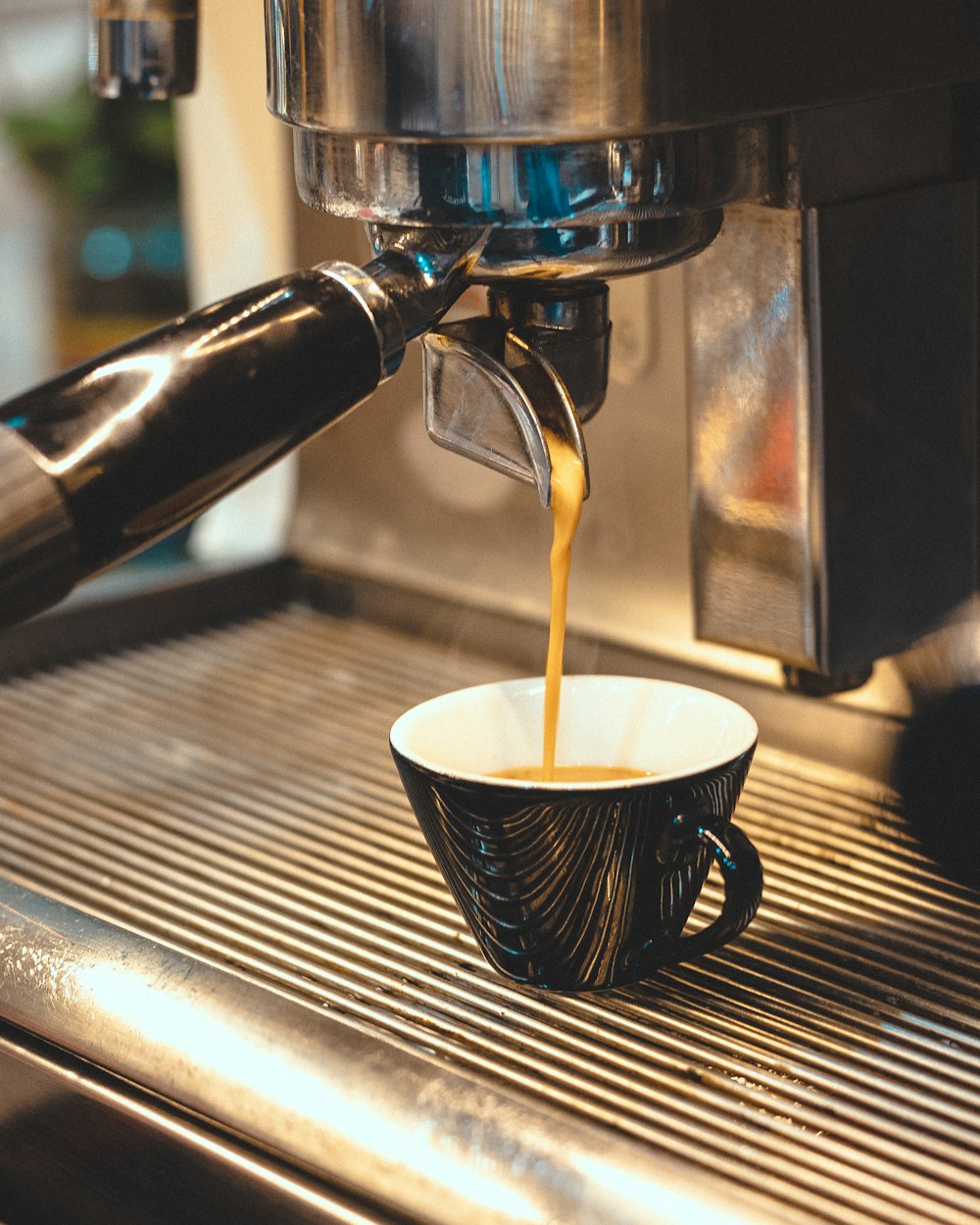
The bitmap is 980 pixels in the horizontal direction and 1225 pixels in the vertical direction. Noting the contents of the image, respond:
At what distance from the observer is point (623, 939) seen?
40 centimetres

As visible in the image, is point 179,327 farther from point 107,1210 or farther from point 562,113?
point 107,1210

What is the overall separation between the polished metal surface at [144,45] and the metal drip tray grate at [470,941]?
0.74ft

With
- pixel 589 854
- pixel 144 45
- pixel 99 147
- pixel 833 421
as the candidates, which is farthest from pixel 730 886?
pixel 99 147

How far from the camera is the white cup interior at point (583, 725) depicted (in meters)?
0.44

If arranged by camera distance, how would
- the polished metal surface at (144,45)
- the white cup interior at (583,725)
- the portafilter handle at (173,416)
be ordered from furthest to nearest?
the polished metal surface at (144,45) → the white cup interior at (583,725) → the portafilter handle at (173,416)

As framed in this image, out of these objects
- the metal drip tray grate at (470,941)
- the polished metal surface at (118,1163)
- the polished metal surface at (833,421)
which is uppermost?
the polished metal surface at (833,421)

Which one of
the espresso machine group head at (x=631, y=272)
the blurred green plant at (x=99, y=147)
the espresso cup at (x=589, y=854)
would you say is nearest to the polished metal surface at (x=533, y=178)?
the espresso machine group head at (x=631, y=272)

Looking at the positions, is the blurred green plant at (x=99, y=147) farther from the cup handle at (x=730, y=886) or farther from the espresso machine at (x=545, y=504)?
the cup handle at (x=730, y=886)

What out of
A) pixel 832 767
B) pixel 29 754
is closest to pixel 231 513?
pixel 29 754

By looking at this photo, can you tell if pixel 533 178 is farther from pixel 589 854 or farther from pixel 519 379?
pixel 589 854

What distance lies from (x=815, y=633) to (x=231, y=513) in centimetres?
41

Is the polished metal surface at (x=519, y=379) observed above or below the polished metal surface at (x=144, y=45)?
below

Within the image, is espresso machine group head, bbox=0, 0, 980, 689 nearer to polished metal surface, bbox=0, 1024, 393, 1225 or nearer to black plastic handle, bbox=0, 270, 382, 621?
black plastic handle, bbox=0, 270, 382, 621

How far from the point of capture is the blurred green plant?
1372 mm
